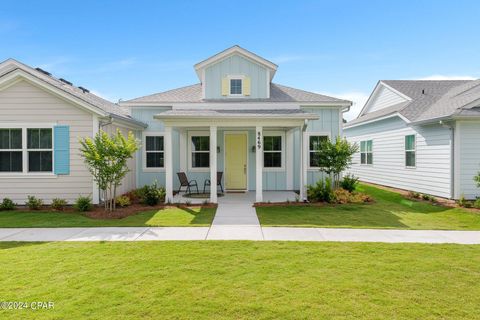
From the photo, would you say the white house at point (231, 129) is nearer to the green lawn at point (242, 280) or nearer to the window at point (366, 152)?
the window at point (366, 152)

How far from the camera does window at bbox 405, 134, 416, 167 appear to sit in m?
13.3

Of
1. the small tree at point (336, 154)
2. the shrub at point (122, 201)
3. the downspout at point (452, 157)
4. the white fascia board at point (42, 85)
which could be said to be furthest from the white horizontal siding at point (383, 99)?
the white fascia board at point (42, 85)

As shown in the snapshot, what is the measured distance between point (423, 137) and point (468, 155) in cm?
A: 213

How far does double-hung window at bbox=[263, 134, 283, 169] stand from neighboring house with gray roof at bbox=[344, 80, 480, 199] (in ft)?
19.5

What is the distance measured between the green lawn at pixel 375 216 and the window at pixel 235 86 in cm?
636

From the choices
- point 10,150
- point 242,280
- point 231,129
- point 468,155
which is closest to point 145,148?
point 231,129

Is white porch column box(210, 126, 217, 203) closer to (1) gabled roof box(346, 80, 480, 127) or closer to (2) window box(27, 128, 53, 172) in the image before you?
(2) window box(27, 128, 53, 172)

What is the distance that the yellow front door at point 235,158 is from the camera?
13.1m

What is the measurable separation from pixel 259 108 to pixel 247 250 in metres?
8.55

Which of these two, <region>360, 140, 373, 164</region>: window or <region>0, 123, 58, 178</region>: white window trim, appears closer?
<region>0, 123, 58, 178</region>: white window trim

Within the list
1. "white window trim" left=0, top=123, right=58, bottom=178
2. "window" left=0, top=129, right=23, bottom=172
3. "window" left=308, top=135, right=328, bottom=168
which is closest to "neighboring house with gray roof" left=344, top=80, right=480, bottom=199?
"window" left=308, top=135, right=328, bottom=168

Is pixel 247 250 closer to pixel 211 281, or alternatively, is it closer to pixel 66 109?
pixel 211 281

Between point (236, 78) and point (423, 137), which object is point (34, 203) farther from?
point (423, 137)

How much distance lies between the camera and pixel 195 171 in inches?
519
